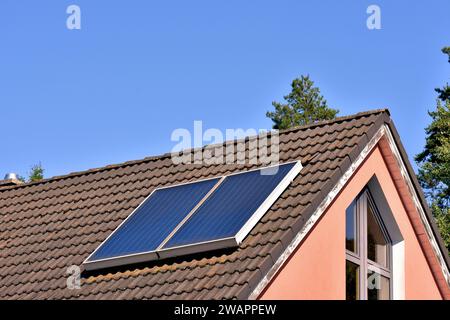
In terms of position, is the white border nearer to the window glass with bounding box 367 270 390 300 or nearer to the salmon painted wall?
the salmon painted wall

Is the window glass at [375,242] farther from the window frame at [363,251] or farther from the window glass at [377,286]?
the window glass at [377,286]

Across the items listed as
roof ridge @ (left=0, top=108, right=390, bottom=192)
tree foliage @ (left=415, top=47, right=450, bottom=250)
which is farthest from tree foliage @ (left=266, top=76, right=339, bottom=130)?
roof ridge @ (left=0, top=108, right=390, bottom=192)

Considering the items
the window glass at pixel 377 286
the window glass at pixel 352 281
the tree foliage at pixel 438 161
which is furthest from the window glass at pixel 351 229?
the tree foliage at pixel 438 161

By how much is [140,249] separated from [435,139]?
32550mm

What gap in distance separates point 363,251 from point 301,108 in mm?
37678

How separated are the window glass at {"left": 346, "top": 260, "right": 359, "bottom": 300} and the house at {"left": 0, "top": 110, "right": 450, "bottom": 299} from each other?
27mm

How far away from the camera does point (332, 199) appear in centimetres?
1392

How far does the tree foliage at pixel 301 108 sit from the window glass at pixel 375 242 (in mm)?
35421

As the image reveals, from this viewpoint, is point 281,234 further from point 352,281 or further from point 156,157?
point 156,157

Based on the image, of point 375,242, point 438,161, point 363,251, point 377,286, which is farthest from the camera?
point 438,161

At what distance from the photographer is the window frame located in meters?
15.1

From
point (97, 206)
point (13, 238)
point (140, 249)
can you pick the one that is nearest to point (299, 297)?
point (140, 249)

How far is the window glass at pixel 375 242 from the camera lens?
15688mm

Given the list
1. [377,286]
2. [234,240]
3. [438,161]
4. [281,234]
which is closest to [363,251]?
[377,286]
